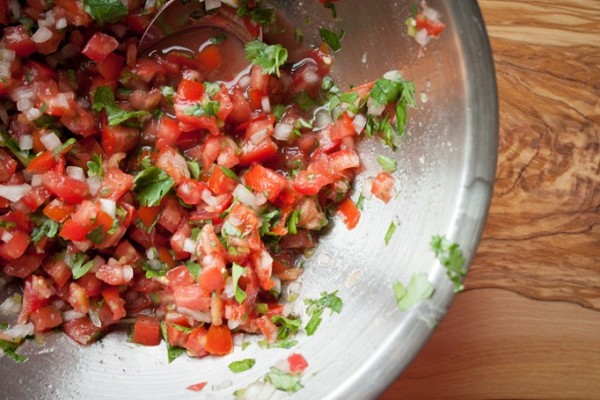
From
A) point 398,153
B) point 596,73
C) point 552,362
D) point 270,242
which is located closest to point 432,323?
point 398,153

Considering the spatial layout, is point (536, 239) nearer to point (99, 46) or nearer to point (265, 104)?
point (265, 104)

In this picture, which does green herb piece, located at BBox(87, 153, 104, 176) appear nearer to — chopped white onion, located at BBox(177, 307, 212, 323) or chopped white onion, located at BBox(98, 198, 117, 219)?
chopped white onion, located at BBox(98, 198, 117, 219)

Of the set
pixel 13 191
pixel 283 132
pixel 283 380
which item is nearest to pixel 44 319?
pixel 13 191

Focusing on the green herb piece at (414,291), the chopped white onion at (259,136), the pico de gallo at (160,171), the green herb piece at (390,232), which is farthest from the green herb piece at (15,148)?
the green herb piece at (414,291)

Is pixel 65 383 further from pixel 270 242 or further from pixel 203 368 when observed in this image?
pixel 270 242

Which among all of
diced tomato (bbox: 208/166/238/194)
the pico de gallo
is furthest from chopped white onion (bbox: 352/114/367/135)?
diced tomato (bbox: 208/166/238/194)

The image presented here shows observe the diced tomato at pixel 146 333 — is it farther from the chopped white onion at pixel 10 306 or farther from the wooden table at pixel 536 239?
the wooden table at pixel 536 239

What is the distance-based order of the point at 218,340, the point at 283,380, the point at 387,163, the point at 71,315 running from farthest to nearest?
the point at 71,315
the point at 218,340
the point at 387,163
the point at 283,380
